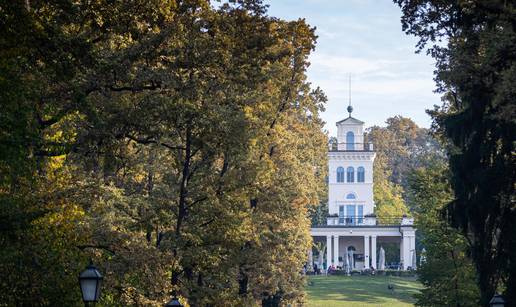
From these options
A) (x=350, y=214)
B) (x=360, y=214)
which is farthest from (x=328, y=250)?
(x=360, y=214)

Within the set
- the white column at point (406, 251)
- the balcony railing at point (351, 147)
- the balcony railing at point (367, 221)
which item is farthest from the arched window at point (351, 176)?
the white column at point (406, 251)

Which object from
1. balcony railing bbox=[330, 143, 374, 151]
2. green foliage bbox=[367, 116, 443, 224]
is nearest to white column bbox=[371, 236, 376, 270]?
green foliage bbox=[367, 116, 443, 224]

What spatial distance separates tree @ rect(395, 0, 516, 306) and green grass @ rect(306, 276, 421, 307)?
85.5 ft

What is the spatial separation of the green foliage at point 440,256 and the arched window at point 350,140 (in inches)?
2225

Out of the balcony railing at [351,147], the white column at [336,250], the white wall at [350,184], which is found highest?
the balcony railing at [351,147]

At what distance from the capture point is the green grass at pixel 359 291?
58.5 m

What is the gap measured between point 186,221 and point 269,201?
26.0 feet

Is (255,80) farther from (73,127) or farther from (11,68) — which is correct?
(11,68)

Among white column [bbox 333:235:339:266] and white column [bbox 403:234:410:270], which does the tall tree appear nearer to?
white column [bbox 403:234:410:270]

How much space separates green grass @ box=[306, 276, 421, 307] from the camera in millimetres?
58500

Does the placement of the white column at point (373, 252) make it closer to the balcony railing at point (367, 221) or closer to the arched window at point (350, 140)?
the balcony railing at point (367, 221)

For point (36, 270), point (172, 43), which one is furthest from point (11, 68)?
point (172, 43)

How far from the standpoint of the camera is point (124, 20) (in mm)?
18219

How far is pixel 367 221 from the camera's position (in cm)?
9219
